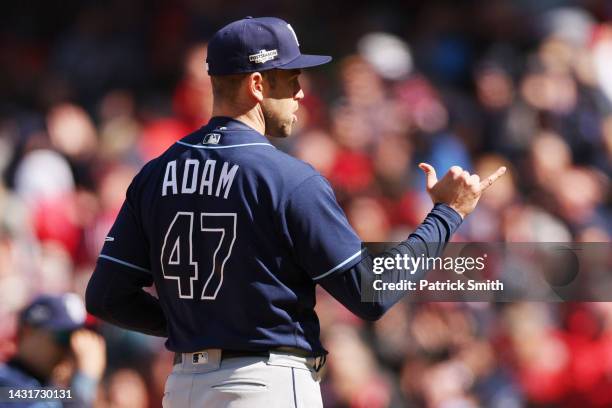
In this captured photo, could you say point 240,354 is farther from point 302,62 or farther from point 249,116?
point 302,62

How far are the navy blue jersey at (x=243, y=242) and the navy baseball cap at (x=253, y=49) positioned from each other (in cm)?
17

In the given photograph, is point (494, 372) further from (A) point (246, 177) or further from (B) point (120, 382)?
(A) point (246, 177)

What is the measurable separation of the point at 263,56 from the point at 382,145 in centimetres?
498

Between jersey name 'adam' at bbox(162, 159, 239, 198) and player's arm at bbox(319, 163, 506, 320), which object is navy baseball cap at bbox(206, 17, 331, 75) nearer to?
jersey name 'adam' at bbox(162, 159, 239, 198)

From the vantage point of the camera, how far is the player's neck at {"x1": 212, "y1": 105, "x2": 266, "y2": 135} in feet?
10.7

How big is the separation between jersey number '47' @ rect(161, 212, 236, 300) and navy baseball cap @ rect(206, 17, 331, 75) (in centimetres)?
42

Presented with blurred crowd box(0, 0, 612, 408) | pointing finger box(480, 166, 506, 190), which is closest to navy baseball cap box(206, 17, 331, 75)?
pointing finger box(480, 166, 506, 190)

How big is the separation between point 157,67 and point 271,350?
721cm

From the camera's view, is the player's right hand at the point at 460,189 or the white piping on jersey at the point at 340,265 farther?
the player's right hand at the point at 460,189

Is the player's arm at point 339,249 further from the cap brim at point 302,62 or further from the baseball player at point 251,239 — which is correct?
the cap brim at point 302,62

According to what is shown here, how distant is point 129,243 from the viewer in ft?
10.9

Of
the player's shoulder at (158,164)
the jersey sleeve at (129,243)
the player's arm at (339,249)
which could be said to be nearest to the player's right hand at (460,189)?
the player's arm at (339,249)

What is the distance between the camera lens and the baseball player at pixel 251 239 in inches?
120

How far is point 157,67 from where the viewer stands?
1004 cm
